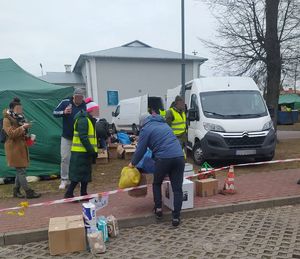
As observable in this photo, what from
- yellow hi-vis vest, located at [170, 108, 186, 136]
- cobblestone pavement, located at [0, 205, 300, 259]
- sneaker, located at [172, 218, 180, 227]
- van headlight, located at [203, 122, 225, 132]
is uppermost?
yellow hi-vis vest, located at [170, 108, 186, 136]

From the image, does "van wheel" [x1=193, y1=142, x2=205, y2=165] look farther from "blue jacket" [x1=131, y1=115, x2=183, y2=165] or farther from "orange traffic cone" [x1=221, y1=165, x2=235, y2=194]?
"blue jacket" [x1=131, y1=115, x2=183, y2=165]

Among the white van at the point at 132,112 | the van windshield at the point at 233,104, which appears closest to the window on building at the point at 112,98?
the white van at the point at 132,112

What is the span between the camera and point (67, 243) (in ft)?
15.6

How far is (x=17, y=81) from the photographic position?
9703mm

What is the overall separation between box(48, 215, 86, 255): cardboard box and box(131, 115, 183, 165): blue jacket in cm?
130

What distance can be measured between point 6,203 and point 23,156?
905 mm

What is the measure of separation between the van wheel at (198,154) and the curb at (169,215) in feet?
12.2

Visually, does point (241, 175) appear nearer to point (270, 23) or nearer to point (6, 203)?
point (6, 203)

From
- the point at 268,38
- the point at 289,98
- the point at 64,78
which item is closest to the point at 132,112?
the point at 268,38

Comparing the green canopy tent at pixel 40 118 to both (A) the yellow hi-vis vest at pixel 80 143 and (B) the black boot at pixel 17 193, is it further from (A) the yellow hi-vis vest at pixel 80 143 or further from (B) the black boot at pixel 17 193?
(A) the yellow hi-vis vest at pixel 80 143

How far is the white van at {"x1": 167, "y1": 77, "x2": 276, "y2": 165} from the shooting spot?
953cm

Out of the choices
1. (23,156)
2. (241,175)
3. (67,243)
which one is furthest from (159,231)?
(241,175)

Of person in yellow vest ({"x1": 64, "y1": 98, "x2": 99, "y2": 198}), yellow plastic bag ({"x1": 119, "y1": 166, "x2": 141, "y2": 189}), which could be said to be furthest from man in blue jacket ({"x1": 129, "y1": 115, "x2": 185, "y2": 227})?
person in yellow vest ({"x1": 64, "y1": 98, "x2": 99, "y2": 198})

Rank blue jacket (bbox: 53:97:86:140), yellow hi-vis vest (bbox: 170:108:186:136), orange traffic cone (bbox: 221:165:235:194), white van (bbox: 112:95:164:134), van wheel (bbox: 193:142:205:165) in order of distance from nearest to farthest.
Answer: orange traffic cone (bbox: 221:165:235:194), blue jacket (bbox: 53:97:86:140), yellow hi-vis vest (bbox: 170:108:186:136), van wheel (bbox: 193:142:205:165), white van (bbox: 112:95:164:134)
